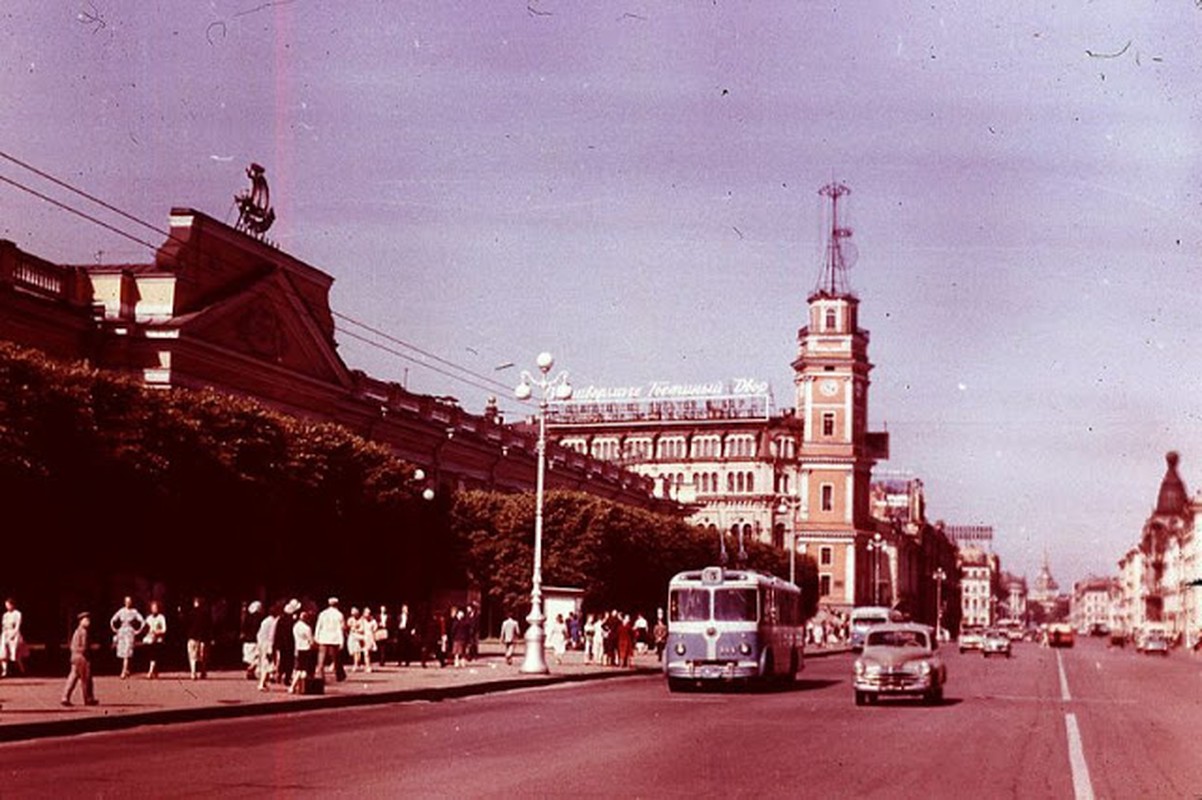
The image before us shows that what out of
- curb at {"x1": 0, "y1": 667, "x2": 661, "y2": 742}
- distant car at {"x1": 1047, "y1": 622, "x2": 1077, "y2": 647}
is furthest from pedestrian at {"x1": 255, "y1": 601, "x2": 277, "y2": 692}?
distant car at {"x1": 1047, "y1": 622, "x2": 1077, "y2": 647}

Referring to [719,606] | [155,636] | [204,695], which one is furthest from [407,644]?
[204,695]

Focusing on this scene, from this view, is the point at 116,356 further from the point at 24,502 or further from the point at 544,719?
the point at 544,719

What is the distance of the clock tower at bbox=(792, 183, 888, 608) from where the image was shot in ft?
470

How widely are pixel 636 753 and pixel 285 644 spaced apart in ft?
43.1

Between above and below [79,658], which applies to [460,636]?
above

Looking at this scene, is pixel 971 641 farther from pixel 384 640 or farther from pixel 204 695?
pixel 204 695

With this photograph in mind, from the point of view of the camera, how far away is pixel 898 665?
108ft

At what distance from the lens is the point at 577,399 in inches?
6284

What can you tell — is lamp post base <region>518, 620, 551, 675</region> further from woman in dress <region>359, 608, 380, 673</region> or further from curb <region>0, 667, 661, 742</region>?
woman in dress <region>359, 608, 380, 673</region>

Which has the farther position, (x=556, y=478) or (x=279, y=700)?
(x=556, y=478)

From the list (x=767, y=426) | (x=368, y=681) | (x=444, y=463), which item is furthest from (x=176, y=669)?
(x=767, y=426)

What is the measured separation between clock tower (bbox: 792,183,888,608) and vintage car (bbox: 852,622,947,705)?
360ft

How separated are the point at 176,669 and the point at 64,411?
6.75 metres

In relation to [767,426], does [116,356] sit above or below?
below
